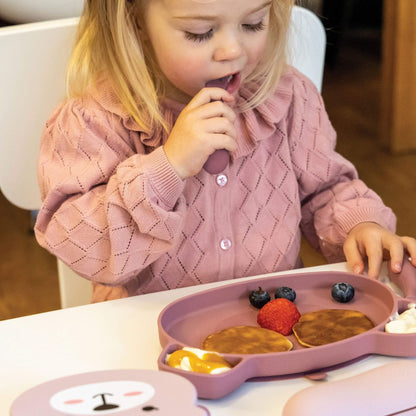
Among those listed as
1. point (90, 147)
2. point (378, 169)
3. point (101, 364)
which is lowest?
point (378, 169)

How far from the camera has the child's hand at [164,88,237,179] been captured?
88cm

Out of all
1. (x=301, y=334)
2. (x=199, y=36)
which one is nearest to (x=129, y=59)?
(x=199, y=36)

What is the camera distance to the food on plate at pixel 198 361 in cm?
67

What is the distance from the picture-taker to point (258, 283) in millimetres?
845

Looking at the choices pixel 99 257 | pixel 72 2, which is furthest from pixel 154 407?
pixel 72 2

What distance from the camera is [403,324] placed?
72 cm

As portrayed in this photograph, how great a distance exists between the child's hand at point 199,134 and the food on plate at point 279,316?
7.8 inches

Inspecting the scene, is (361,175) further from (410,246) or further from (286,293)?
(286,293)

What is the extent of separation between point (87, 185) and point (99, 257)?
89 mm

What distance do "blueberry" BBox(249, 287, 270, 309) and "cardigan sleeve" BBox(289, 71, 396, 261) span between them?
28cm

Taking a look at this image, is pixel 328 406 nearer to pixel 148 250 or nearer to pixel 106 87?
pixel 148 250

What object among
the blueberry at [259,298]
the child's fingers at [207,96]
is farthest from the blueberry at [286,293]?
the child's fingers at [207,96]

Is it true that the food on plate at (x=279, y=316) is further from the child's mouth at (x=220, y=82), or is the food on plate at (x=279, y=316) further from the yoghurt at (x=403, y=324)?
the child's mouth at (x=220, y=82)

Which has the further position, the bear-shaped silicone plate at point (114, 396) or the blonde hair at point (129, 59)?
the blonde hair at point (129, 59)
